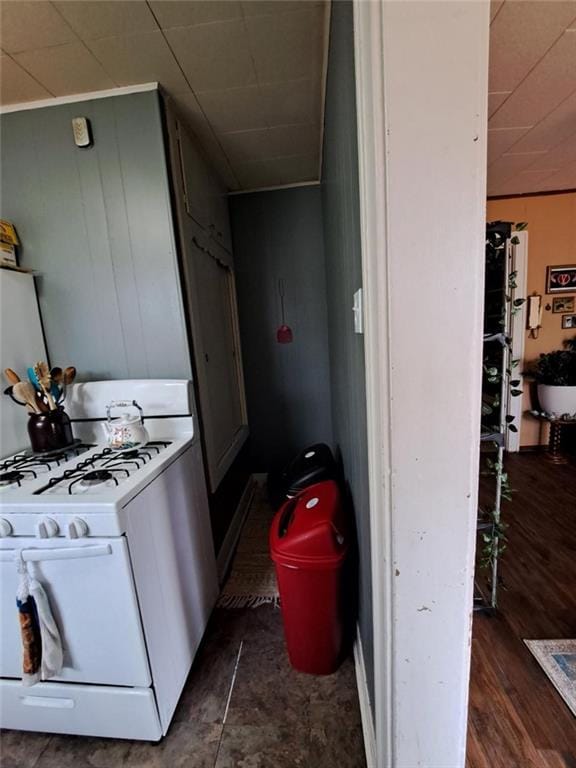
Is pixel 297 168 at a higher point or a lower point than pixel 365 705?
higher

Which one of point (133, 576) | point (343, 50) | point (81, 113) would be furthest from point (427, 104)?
point (81, 113)

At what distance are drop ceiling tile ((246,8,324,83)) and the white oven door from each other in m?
1.79

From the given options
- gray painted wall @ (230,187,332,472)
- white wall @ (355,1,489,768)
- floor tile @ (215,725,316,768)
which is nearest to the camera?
white wall @ (355,1,489,768)

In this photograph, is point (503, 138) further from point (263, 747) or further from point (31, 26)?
point (263, 747)

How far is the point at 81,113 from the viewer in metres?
1.45

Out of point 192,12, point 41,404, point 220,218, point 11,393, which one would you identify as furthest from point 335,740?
point 220,218

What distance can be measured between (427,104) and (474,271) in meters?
0.30

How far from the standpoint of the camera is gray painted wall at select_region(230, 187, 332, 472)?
8.50 ft

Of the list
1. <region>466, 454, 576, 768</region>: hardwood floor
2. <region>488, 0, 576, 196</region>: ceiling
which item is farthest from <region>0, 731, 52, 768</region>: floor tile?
<region>488, 0, 576, 196</region>: ceiling

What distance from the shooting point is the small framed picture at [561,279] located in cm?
309

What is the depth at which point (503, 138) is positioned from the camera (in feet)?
7.05

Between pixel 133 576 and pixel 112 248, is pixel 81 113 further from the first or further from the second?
pixel 133 576

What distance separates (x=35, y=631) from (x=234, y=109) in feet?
7.32

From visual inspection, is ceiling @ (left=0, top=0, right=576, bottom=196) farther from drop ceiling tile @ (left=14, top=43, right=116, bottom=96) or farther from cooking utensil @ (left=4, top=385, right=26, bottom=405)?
cooking utensil @ (left=4, top=385, right=26, bottom=405)
